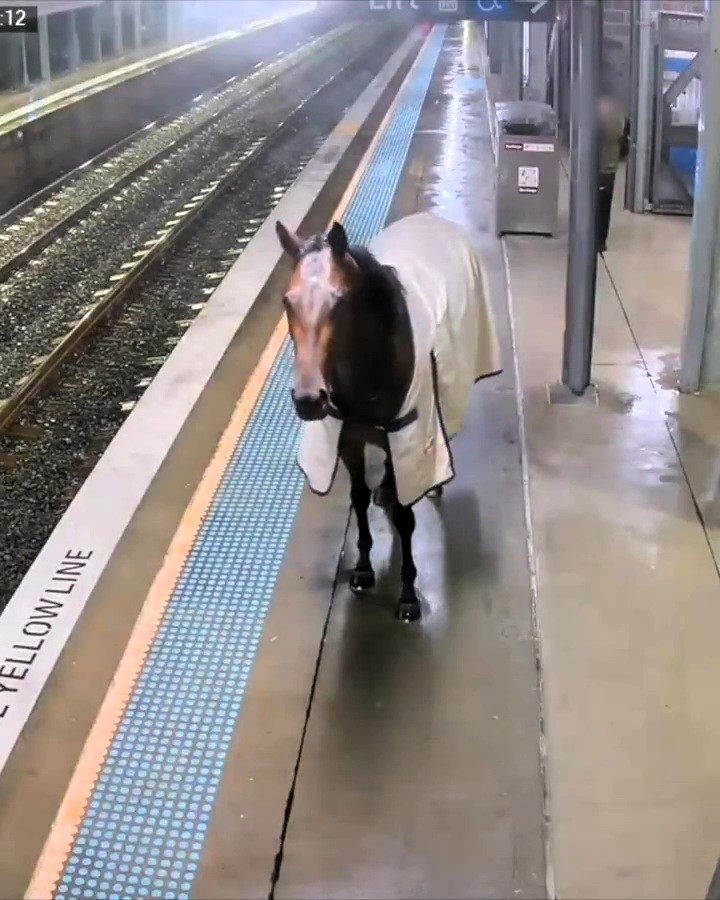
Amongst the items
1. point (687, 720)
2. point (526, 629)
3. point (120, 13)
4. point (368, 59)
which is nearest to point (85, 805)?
point (526, 629)

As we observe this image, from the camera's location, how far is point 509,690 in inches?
130

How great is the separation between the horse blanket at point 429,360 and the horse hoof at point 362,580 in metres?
0.44

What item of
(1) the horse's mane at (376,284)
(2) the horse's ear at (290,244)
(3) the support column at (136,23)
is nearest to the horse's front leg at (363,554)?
(1) the horse's mane at (376,284)

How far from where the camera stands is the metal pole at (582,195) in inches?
193

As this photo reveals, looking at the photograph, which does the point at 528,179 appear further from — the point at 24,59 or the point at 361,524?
the point at 24,59

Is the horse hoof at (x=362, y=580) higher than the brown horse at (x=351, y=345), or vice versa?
the brown horse at (x=351, y=345)

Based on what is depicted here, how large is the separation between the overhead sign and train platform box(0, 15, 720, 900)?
69.5 inches

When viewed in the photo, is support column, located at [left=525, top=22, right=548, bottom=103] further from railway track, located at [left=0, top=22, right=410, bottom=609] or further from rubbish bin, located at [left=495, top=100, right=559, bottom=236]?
rubbish bin, located at [left=495, top=100, right=559, bottom=236]

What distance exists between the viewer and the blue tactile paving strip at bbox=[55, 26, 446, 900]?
276 cm

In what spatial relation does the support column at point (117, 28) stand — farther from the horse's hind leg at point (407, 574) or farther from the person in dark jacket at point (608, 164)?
the horse's hind leg at point (407, 574)


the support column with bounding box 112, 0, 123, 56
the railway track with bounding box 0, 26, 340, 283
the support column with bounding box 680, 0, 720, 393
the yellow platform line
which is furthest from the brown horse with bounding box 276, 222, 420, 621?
the support column with bounding box 112, 0, 123, 56

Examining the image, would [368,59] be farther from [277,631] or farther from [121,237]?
[277,631]

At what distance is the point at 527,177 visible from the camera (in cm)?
796

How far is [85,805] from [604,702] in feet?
5.04
